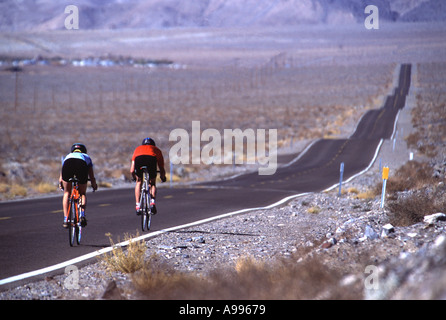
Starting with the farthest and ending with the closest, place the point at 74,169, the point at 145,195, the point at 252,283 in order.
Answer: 1. the point at 145,195
2. the point at 74,169
3. the point at 252,283

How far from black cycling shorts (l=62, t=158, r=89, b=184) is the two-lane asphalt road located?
4.82ft

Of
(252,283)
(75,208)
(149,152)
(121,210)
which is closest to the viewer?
(252,283)

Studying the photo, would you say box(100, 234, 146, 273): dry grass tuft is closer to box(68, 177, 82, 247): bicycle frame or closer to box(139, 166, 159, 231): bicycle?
box(68, 177, 82, 247): bicycle frame

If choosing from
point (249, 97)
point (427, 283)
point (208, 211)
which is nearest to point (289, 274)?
point (427, 283)

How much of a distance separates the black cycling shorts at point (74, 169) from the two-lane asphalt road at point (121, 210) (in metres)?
1.47

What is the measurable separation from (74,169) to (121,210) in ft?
21.5

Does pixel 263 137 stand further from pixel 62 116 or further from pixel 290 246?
pixel 290 246

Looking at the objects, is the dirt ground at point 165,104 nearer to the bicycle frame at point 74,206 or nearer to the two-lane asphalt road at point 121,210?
the two-lane asphalt road at point 121,210

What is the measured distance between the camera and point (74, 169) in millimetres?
9578

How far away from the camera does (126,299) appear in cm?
676

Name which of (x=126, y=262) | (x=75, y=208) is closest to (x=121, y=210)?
(x=75, y=208)

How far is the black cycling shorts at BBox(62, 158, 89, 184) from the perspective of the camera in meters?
9.53

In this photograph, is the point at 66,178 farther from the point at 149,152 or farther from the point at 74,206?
the point at 149,152

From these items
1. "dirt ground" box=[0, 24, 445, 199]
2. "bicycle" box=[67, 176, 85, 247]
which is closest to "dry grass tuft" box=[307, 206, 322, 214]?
"bicycle" box=[67, 176, 85, 247]
